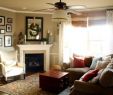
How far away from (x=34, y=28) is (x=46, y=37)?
63 cm

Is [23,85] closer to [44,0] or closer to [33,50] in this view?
[33,50]

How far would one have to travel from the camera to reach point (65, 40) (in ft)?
21.4

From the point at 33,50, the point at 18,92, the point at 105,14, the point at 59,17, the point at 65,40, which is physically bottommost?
the point at 18,92

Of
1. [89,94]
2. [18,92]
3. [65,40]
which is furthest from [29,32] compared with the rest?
[89,94]

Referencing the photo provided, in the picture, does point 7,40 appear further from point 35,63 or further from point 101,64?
point 101,64

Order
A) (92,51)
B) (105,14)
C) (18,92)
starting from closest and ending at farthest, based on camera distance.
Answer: (18,92) → (105,14) → (92,51)

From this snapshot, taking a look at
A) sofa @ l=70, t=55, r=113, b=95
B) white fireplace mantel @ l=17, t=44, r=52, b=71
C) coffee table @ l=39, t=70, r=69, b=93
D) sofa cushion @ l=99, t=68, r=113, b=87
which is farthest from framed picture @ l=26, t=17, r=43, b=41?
sofa cushion @ l=99, t=68, r=113, b=87

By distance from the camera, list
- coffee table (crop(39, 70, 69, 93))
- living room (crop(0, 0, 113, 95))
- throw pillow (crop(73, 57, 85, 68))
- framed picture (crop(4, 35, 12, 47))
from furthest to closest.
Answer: framed picture (crop(4, 35, 12, 47)) < living room (crop(0, 0, 113, 95)) < throw pillow (crop(73, 57, 85, 68)) < coffee table (crop(39, 70, 69, 93))

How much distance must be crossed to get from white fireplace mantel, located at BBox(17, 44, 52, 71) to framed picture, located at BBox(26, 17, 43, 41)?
0.31 metres

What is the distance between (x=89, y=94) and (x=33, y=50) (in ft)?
13.7

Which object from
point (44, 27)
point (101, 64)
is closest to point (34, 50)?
point (44, 27)

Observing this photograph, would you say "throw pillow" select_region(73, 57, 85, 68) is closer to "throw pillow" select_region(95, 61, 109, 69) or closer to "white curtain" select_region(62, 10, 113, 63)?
"white curtain" select_region(62, 10, 113, 63)

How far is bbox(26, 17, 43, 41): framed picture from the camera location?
6719mm

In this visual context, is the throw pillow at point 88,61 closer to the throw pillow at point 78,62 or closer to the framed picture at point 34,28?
the throw pillow at point 78,62
